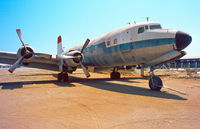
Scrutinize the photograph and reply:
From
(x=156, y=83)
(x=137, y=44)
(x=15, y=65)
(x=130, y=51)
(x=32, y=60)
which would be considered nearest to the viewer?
(x=156, y=83)

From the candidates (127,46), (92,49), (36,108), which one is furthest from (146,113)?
(92,49)

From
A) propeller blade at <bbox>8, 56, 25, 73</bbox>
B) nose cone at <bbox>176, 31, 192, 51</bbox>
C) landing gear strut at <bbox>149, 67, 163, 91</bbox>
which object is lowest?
landing gear strut at <bbox>149, 67, 163, 91</bbox>

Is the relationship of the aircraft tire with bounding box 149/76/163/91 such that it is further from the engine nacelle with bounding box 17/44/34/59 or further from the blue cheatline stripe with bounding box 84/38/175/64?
the engine nacelle with bounding box 17/44/34/59

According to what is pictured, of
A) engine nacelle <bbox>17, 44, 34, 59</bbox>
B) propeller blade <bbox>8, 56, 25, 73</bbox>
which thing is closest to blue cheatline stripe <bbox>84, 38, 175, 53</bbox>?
engine nacelle <bbox>17, 44, 34, 59</bbox>

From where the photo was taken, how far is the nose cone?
776 cm

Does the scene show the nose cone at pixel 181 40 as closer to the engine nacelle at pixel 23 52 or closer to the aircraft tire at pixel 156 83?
the aircraft tire at pixel 156 83

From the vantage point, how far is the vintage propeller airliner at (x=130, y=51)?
8.05 metres

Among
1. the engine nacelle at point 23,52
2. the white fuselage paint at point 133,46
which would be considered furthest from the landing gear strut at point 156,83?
the engine nacelle at point 23,52

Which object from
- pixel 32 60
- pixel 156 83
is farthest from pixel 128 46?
pixel 32 60

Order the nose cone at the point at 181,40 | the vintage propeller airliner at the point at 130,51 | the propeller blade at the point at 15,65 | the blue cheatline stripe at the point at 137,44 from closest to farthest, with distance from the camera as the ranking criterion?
the nose cone at the point at 181,40, the vintage propeller airliner at the point at 130,51, the blue cheatline stripe at the point at 137,44, the propeller blade at the point at 15,65

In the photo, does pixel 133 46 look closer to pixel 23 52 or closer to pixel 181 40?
pixel 181 40

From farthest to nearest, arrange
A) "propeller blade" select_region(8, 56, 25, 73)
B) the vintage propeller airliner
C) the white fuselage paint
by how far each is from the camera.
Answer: "propeller blade" select_region(8, 56, 25, 73)
the white fuselage paint
the vintage propeller airliner

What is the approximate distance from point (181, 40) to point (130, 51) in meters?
3.12

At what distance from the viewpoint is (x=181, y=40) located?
306 inches
